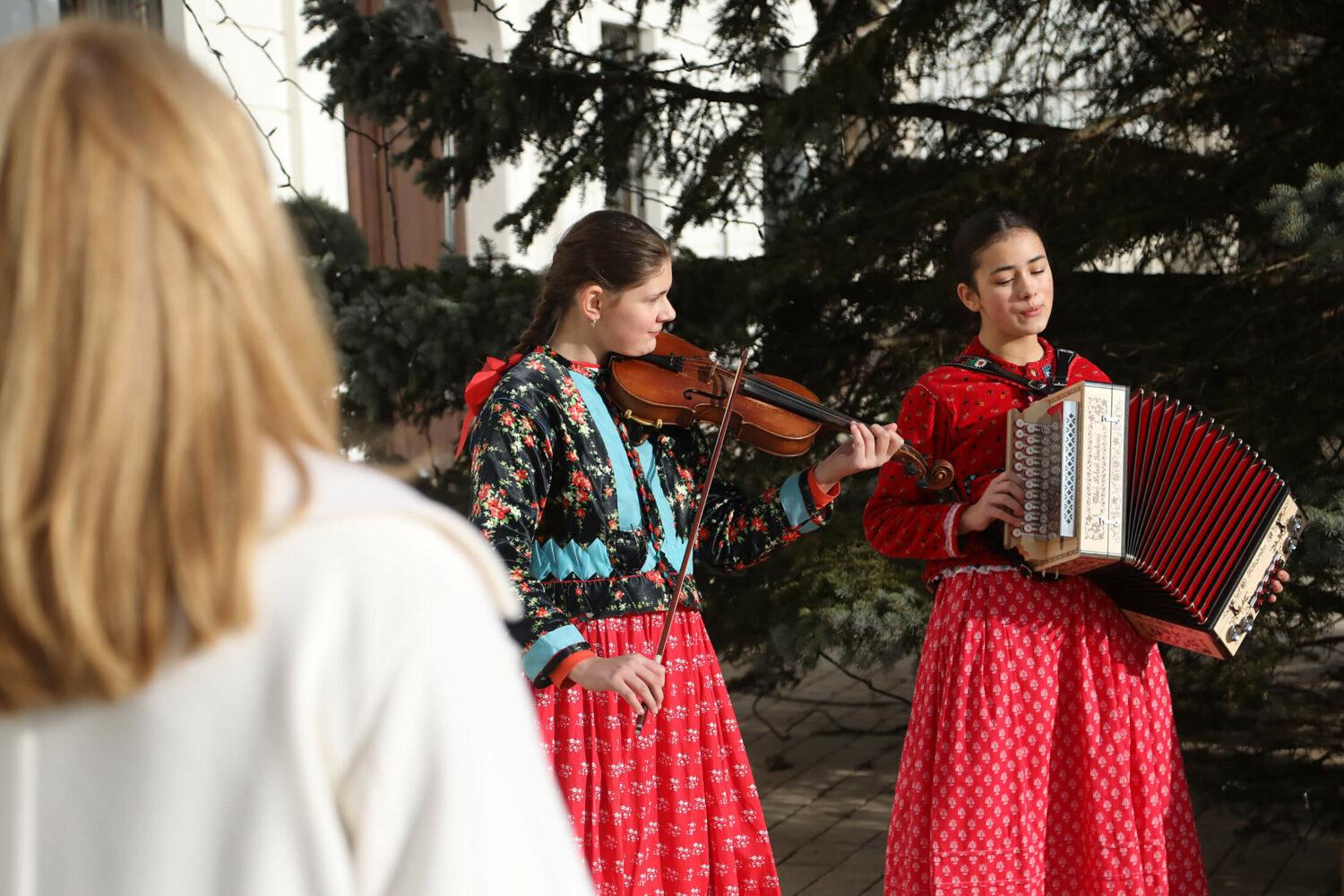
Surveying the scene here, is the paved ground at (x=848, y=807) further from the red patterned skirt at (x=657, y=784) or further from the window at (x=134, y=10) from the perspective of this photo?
the window at (x=134, y=10)

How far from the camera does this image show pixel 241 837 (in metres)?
0.87

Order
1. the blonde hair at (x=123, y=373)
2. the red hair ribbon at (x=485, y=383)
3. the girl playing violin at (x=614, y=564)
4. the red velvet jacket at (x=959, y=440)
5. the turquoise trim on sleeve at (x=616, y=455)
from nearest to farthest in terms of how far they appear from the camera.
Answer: the blonde hair at (x=123, y=373), the girl playing violin at (x=614, y=564), the turquoise trim on sleeve at (x=616, y=455), the red hair ribbon at (x=485, y=383), the red velvet jacket at (x=959, y=440)

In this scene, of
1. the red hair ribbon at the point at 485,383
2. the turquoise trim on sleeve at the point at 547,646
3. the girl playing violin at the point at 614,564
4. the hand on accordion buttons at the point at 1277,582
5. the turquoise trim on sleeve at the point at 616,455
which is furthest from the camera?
the hand on accordion buttons at the point at 1277,582

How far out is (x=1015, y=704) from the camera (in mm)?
3104

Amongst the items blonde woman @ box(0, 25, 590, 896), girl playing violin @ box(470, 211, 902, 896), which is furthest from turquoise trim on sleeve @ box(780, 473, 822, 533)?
blonde woman @ box(0, 25, 590, 896)

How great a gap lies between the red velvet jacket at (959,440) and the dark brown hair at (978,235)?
206 millimetres

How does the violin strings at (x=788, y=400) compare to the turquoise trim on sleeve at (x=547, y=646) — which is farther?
the violin strings at (x=788, y=400)

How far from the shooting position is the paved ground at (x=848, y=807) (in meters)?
4.35

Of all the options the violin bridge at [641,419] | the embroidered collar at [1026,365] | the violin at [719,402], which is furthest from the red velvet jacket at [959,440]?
the violin bridge at [641,419]

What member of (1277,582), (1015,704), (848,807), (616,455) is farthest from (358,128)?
(1277,582)

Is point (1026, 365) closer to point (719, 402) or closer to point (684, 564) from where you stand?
point (719, 402)

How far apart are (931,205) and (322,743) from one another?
391 centimetres

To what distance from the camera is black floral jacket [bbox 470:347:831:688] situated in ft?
8.44

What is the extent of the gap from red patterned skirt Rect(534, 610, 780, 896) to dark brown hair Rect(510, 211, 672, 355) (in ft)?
2.18
